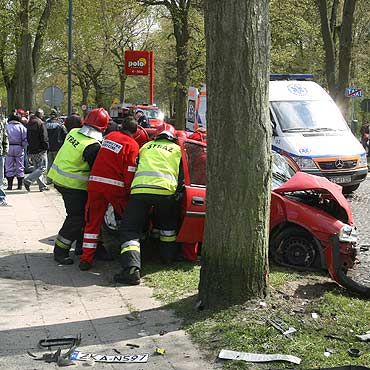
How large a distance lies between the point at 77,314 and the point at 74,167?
2.30 m

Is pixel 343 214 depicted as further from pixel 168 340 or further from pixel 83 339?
pixel 83 339

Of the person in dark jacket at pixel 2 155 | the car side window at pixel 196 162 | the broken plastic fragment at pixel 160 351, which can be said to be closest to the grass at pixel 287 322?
the broken plastic fragment at pixel 160 351

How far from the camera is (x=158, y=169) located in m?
6.84

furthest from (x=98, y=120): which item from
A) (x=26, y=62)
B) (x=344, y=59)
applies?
(x=26, y=62)

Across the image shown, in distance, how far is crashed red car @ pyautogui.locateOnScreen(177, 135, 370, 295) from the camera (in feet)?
22.9

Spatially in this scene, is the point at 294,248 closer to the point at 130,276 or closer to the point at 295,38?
the point at 130,276

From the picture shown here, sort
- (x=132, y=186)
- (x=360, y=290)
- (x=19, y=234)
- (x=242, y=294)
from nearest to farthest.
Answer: (x=242, y=294) < (x=360, y=290) < (x=132, y=186) < (x=19, y=234)

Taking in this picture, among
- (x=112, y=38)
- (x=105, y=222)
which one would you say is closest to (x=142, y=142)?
(x=105, y=222)

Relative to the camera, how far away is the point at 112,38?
38406 mm

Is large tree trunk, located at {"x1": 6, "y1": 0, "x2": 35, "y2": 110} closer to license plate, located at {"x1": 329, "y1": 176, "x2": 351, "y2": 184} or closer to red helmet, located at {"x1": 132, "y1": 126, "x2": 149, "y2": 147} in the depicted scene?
license plate, located at {"x1": 329, "y1": 176, "x2": 351, "y2": 184}

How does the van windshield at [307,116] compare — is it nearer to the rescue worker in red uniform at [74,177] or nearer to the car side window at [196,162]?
the car side window at [196,162]

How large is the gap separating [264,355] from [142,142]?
13.3 ft

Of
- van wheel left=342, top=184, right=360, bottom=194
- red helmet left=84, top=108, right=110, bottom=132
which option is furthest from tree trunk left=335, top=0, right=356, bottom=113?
red helmet left=84, top=108, right=110, bottom=132

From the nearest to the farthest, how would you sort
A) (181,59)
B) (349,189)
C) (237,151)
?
(237,151)
(349,189)
(181,59)
